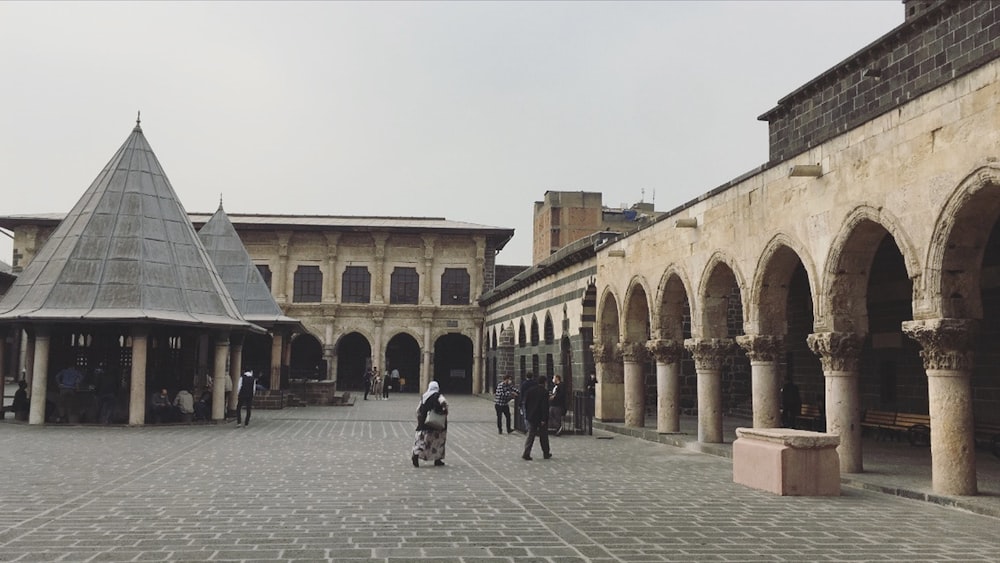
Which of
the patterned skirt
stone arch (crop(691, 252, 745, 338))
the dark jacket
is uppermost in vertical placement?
stone arch (crop(691, 252, 745, 338))

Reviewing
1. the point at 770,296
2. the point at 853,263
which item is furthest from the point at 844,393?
the point at 770,296

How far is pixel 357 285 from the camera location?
4375 centimetres

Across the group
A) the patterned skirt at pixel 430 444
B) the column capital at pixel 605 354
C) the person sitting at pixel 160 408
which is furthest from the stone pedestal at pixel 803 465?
the person sitting at pixel 160 408

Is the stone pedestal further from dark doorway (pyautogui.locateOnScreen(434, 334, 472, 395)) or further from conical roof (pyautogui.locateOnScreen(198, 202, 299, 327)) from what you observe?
dark doorway (pyautogui.locateOnScreen(434, 334, 472, 395))

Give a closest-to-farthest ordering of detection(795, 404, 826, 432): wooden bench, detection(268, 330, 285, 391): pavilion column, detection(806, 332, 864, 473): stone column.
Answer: detection(806, 332, 864, 473): stone column, detection(795, 404, 826, 432): wooden bench, detection(268, 330, 285, 391): pavilion column

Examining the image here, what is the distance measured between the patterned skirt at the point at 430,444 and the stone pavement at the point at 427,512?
0.21 meters

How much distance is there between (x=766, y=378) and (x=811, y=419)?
5.07m

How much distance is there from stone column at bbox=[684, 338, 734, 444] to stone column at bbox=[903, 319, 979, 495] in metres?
5.73

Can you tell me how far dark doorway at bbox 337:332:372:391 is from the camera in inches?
1818

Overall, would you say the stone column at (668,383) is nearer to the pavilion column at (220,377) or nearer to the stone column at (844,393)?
the stone column at (844,393)

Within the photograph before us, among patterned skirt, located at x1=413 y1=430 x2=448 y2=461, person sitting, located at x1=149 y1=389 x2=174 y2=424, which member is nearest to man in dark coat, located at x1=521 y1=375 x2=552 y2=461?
patterned skirt, located at x1=413 y1=430 x2=448 y2=461

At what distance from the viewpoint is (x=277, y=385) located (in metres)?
28.5

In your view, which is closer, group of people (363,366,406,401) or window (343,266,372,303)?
group of people (363,366,406,401)

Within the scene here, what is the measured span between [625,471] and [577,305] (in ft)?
40.6
